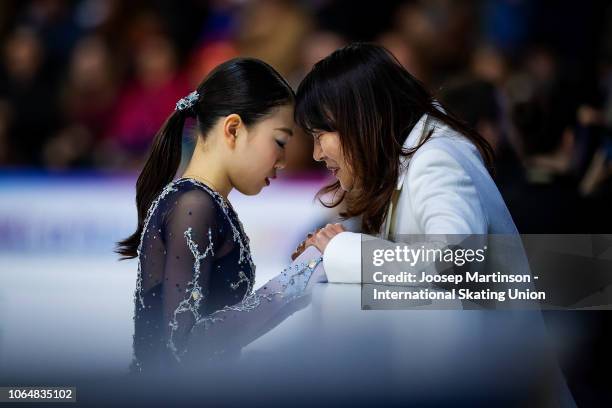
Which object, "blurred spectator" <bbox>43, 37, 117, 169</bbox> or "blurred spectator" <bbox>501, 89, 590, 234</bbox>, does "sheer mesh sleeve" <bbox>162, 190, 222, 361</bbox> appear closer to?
"blurred spectator" <bbox>501, 89, 590, 234</bbox>

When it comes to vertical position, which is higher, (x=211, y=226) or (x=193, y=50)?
(x=193, y=50)

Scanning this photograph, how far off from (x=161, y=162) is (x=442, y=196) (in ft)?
2.52

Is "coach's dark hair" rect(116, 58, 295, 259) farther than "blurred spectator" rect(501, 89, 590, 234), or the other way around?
"blurred spectator" rect(501, 89, 590, 234)

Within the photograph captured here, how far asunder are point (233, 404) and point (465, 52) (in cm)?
449

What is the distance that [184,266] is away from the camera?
234 centimetres

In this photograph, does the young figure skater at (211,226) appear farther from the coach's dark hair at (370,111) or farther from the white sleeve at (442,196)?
the white sleeve at (442,196)

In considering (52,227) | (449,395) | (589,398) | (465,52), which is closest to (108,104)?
(52,227)

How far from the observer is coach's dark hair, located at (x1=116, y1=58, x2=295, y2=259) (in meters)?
2.51

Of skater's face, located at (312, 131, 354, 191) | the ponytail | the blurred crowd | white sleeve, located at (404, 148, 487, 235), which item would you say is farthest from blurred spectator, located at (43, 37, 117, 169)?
white sleeve, located at (404, 148, 487, 235)

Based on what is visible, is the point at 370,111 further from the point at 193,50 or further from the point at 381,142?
the point at 193,50

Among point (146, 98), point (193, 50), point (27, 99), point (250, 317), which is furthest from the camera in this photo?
point (27, 99)

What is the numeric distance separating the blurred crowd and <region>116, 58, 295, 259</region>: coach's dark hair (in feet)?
10.4

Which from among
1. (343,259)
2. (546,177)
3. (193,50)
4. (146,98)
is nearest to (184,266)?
(343,259)

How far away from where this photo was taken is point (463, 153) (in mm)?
2408
